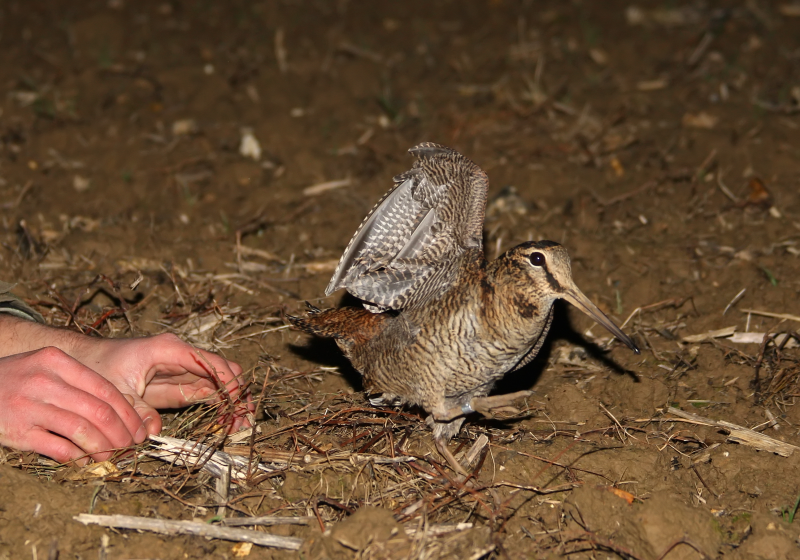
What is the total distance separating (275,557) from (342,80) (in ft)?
14.5

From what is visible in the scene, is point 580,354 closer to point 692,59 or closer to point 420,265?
point 420,265

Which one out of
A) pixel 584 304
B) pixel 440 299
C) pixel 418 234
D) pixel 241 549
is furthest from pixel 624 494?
pixel 241 549

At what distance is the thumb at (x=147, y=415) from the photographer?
11.0 feet

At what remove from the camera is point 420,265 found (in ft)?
11.4

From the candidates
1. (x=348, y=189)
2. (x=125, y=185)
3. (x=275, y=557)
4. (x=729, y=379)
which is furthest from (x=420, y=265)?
(x=125, y=185)

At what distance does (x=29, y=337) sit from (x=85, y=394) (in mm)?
709

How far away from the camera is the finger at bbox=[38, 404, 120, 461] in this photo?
304cm

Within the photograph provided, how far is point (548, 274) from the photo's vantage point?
3.02 m

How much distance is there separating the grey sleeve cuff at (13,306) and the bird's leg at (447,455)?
203cm

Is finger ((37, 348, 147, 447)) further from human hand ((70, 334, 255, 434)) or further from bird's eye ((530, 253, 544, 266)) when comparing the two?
bird's eye ((530, 253, 544, 266))

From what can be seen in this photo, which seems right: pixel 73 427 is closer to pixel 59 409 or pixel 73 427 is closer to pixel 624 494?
pixel 59 409

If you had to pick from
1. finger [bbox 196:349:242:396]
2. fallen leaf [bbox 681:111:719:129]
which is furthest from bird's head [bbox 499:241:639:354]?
fallen leaf [bbox 681:111:719:129]

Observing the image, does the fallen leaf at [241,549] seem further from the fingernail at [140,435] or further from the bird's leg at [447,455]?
the bird's leg at [447,455]

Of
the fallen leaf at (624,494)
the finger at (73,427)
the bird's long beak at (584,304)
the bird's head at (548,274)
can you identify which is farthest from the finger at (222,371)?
the fallen leaf at (624,494)
